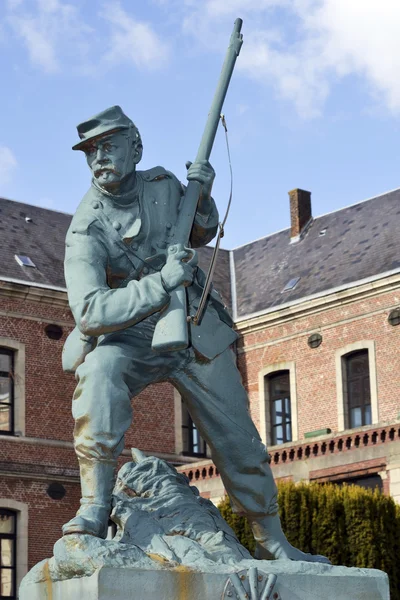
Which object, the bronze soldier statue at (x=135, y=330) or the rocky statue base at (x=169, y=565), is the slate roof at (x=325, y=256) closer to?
the bronze soldier statue at (x=135, y=330)

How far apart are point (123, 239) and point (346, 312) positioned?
24.6 meters

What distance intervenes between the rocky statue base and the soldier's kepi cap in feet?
4.80

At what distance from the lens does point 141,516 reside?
6086 millimetres

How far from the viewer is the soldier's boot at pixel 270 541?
6.32 metres

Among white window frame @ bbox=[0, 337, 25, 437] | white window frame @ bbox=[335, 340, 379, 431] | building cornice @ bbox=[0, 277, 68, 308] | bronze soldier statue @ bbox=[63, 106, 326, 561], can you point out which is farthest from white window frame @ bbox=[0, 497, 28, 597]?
bronze soldier statue @ bbox=[63, 106, 326, 561]

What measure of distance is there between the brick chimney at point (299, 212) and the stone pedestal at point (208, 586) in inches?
1100

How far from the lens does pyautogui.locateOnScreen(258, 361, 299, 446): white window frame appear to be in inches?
1242

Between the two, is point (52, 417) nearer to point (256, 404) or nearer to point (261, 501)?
point (256, 404)

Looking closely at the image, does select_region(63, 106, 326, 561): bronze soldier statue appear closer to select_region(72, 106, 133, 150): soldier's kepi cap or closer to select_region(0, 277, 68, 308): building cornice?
select_region(72, 106, 133, 150): soldier's kepi cap

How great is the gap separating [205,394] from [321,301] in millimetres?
24756

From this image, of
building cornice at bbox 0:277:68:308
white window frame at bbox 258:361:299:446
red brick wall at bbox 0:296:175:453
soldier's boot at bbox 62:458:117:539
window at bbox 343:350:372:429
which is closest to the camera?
soldier's boot at bbox 62:458:117:539

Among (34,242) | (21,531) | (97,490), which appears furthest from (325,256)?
(97,490)

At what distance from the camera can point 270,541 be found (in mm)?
6363

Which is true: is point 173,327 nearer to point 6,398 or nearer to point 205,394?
point 205,394
